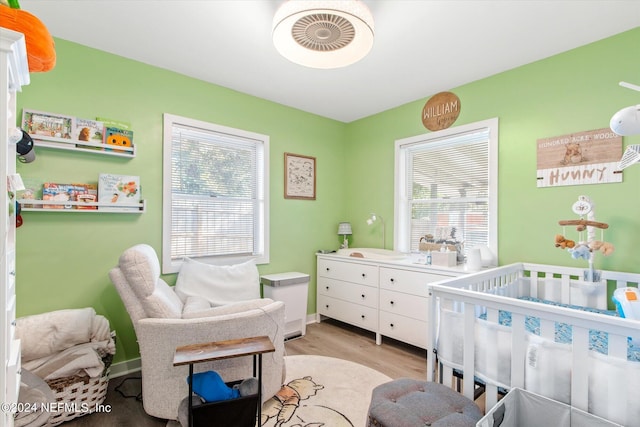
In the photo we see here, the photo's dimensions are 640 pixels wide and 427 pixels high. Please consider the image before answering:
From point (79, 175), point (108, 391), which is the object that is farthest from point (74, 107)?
point (108, 391)

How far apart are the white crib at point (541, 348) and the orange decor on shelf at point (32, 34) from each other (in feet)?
7.04

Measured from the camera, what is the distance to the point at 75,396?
181 centimetres

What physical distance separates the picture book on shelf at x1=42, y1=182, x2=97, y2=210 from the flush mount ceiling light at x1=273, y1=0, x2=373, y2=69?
1754 mm

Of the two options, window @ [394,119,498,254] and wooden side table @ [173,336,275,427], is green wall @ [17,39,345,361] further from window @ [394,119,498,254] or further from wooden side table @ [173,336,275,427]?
window @ [394,119,498,254]

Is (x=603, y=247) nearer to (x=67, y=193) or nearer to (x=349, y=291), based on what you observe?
(x=349, y=291)

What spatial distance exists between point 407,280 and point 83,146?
2840mm

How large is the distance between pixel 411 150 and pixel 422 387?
2.59 metres

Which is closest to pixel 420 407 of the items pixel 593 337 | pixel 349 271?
pixel 593 337

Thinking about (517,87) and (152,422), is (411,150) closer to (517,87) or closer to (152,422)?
(517,87)

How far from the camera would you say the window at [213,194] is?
2736mm

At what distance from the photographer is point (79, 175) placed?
2.24 meters

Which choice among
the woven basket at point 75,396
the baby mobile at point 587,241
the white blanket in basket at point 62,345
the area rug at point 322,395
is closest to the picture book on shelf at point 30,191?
the white blanket in basket at point 62,345

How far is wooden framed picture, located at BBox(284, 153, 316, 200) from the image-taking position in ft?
11.5

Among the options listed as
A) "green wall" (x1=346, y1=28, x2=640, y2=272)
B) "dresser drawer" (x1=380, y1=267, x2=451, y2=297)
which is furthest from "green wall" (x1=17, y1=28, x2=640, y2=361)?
"dresser drawer" (x1=380, y1=267, x2=451, y2=297)
